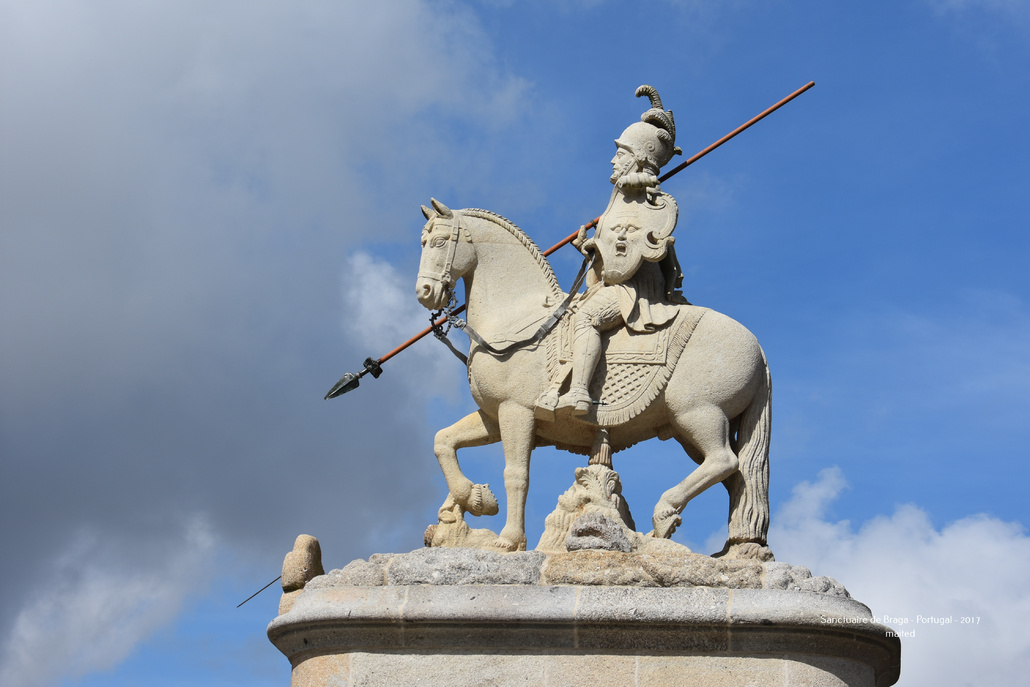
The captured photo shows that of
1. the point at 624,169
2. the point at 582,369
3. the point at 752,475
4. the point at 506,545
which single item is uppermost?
the point at 624,169

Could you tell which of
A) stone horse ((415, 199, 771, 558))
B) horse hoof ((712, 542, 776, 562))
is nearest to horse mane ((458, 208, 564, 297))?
stone horse ((415, 199, 771, 558))

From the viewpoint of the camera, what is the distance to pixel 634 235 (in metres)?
9.96

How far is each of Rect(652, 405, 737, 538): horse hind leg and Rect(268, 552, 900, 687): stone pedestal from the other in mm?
972

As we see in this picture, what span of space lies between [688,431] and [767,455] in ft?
2.29

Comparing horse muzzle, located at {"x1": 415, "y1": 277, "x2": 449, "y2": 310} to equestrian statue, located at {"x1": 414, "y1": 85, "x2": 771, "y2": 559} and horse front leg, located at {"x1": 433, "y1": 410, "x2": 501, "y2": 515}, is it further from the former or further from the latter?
horse front leg, located at {"x1": 433, "y1": 410, "x2": 501, "y2": 515}

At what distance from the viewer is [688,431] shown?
31.3 feet

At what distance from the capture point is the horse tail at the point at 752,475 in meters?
9.53

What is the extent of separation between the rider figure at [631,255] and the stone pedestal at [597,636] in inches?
66.0

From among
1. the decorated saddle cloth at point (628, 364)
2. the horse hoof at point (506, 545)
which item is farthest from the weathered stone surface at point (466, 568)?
the decorated saddle cloth at point (628, 364)

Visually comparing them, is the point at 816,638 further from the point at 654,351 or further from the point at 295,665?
the point at 295,665

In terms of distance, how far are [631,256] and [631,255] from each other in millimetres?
11

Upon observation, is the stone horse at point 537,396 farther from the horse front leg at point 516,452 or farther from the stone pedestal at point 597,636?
the stone pedestal at point 597,636

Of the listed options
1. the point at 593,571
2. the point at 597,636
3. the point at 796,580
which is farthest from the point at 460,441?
the point at 796,580

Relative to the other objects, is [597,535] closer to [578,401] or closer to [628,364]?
[578,401]
